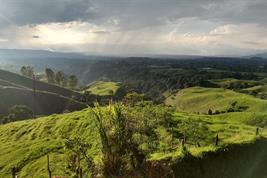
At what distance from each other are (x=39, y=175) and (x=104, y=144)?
22.1 m

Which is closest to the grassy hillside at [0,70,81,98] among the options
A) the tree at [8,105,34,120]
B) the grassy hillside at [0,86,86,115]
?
the grassy hillside at [0,86,86,115]

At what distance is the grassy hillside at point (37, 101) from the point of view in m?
134

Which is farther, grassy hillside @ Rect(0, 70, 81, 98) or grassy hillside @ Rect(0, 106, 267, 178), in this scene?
grassy hillside @ Rect(0, 70, 81, 98)

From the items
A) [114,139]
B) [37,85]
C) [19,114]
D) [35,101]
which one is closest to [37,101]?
[35,101]

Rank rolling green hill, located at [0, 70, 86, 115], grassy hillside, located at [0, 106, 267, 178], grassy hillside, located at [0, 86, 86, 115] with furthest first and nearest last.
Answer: grassy hillside, located at [0, 86, 86, 115] < rolling green hill, located at [0, 70, 86, 115] < grassy hillside, located at [0, 106, 267, 178]

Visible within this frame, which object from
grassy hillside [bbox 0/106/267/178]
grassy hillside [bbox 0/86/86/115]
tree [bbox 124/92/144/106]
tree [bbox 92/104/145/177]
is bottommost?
grassy hillside [bbox 0/86/86/115]

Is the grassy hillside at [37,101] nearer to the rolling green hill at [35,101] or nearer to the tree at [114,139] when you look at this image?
the rolling green hill at [35,101]

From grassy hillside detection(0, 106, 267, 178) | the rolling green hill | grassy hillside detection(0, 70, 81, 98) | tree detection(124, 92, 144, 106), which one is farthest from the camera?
grassy hillside detection(0, 70, 81, 98)

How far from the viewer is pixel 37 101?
468ft

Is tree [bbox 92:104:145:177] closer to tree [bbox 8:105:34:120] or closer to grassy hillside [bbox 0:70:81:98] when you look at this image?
tree [bbox 8:105:34:120]

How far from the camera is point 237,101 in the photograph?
558 feet

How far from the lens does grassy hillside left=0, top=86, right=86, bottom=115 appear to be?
134500 millimetres

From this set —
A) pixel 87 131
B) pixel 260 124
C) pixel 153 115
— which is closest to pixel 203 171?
pixel 153 115

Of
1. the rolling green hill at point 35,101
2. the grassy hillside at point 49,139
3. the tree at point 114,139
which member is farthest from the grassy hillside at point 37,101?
the tree at point 114,139
